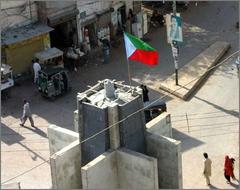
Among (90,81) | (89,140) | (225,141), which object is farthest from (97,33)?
(89,140)

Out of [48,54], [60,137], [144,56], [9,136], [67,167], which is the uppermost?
[144,56]

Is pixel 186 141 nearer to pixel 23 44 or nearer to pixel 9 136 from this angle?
pixel 9 136

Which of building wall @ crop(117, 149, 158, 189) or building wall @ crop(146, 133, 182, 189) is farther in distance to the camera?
building wall @ crop(146, 133, 182, 189)

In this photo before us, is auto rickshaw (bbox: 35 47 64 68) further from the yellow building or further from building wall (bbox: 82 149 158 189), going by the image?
building wall (bbox: 82 149 158 189)

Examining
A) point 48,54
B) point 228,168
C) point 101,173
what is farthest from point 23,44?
point 101,173

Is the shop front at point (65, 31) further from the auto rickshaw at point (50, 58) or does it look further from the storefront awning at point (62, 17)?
the auto rickshaw at point (50, 58)

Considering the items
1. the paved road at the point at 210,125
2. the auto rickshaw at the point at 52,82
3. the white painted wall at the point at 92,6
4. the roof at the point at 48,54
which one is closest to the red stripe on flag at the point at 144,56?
the paved road at the point at 210,125

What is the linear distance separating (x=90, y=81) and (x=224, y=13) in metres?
11.8

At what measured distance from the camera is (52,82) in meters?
26.6

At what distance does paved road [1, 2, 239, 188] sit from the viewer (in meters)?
22.1

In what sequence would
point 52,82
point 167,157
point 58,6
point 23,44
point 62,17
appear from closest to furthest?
1. point 167,157
2. point 52,82
3. point 23,44
4. point 58,6
5. point 62,17

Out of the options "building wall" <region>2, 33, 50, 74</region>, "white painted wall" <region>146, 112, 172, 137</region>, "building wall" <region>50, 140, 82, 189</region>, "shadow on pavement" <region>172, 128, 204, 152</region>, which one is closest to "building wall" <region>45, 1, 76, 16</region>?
"building wall" <region>2, 33, 50, 74</region>

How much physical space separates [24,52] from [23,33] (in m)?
0.85

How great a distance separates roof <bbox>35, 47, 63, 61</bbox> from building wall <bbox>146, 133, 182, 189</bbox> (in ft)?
42.9
